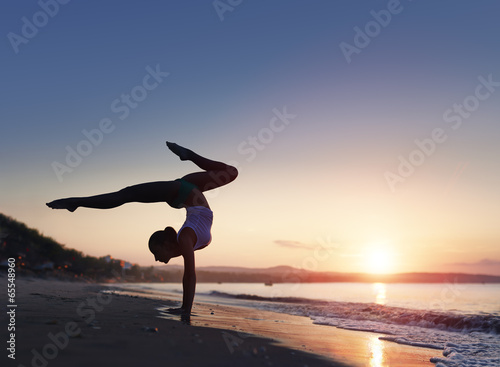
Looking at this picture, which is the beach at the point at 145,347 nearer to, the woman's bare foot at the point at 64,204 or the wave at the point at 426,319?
the woman's bare foot at the point at 64,204

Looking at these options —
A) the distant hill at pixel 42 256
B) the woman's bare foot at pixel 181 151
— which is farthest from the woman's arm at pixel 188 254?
the distant hill at pixel 42 256

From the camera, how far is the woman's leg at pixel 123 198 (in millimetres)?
5258

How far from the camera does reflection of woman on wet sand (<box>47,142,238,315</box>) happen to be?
5.31 meters

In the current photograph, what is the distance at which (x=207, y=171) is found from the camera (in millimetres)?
5781

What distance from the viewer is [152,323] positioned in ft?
15.1

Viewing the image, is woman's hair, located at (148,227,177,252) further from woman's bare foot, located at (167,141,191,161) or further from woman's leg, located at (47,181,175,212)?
woman's bare foot, located at (167,141,191,161)

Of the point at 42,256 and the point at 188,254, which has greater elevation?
the point at 188,254

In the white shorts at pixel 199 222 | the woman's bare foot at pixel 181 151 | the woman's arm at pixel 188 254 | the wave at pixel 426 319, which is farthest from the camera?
the wave at pixel 426 319

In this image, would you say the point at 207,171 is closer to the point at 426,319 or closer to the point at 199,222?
the point at 199,222

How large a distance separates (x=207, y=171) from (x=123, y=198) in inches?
50.8

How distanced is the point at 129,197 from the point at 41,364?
2765 mm

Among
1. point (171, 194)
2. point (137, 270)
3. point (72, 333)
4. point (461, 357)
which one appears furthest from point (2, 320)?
point (137, 270)

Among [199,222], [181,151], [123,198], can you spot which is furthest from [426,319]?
[123,198]

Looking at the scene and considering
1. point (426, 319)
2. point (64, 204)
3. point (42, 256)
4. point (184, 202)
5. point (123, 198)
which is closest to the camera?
point (123, 198)
